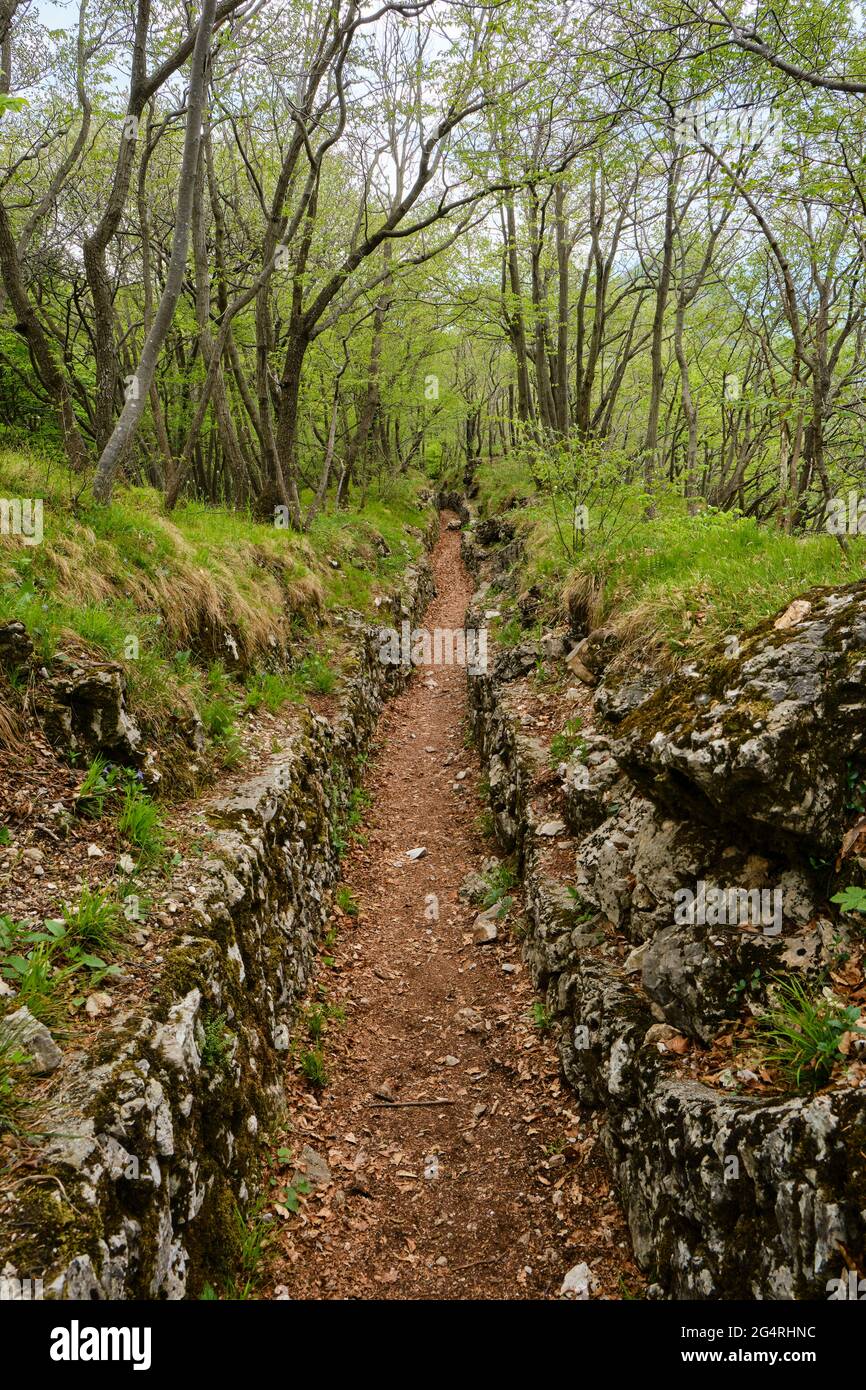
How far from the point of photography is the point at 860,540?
564 cm

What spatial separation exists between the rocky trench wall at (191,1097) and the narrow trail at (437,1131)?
518mm

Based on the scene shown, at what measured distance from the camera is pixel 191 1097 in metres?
3.47

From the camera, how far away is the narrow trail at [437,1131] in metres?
3.79

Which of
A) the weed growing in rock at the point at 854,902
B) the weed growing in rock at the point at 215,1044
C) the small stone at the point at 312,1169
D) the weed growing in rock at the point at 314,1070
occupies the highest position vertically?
the weed growing in rock at the point at 854,902

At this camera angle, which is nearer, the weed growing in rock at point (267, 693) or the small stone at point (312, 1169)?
the small stone at point (312, 1169)

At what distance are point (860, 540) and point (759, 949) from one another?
398cm

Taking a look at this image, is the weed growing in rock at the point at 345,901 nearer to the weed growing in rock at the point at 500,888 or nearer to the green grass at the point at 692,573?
the weed growing in rock at the point at 500,888

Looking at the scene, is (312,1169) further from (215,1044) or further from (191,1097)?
(191,1097)

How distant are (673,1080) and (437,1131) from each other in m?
2.04

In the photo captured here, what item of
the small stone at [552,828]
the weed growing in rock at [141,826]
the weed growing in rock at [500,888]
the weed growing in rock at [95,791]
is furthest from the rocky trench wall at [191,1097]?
the small stone at [552,828]

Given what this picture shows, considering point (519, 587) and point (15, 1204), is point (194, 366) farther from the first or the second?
point (15, 1204)

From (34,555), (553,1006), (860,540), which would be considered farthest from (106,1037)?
(860,540)

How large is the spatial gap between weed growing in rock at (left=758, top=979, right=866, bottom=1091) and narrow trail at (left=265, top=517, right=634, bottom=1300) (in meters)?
1.61
